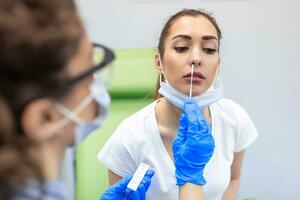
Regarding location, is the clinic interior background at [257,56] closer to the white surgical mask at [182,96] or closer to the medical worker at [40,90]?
the white surgical mask at [182,96]

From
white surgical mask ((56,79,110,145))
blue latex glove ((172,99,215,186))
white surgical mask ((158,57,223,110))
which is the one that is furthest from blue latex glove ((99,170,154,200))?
white surgical mask ((56,79,110,145))

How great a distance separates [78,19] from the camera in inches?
26.7

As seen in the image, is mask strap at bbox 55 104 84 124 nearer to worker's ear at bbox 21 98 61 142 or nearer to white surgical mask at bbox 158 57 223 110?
worker's ear at bbox 21 98 61 142

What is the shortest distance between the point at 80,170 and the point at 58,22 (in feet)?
3.82

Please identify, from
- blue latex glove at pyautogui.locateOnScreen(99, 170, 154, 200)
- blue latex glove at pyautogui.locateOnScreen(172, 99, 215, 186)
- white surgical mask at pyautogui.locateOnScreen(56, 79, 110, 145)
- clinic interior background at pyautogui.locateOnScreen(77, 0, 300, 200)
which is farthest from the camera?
clinic interior background at pyautogui.locateOnScreen(77, 0, 300, 200)

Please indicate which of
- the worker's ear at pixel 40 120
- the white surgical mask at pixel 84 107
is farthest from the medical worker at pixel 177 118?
the worker's ear at pixel 40 120

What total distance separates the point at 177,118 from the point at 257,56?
753 millimetres

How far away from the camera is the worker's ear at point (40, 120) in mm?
634

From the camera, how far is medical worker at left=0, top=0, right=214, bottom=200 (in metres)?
0.60

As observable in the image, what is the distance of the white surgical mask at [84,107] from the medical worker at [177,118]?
Result: 1.64ft

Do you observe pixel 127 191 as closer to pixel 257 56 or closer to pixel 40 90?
pixel 40 90

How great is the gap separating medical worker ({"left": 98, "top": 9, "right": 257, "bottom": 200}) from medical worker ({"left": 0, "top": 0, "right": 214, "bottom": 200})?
1.89 ft

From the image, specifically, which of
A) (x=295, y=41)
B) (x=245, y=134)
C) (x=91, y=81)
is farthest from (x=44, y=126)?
(x=295, y=41)

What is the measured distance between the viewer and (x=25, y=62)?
0.60m
